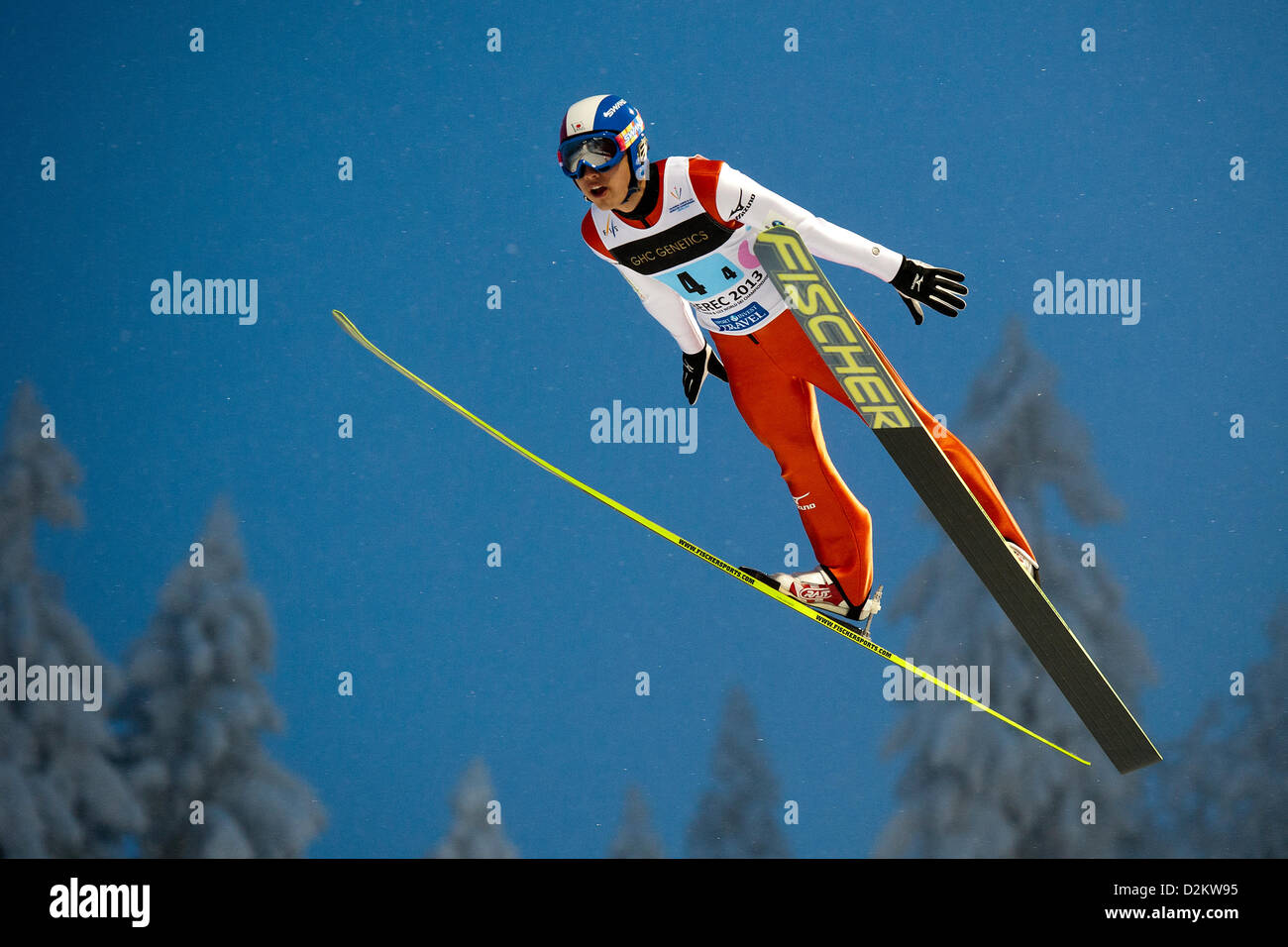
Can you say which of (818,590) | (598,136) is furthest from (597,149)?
(818,590)

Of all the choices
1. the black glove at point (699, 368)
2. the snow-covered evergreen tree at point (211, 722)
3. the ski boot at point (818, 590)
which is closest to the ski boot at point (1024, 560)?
the ski boot at point (818, 590)

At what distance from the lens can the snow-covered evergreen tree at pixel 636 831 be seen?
510 centimetres

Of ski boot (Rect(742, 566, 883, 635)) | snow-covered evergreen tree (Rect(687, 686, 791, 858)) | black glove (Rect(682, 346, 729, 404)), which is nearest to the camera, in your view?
ski boot (Rect(742, 566, 883, 635))

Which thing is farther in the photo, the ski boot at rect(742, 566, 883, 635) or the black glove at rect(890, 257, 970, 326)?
the ski boot at rect(742, 566, 883, 635)

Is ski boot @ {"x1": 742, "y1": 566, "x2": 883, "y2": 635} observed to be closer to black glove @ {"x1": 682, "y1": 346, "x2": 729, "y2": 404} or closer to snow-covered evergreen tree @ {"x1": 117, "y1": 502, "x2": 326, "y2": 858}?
black glove @ {"x1": 682, "y1": 346, "x2": 729, "y2": 404}

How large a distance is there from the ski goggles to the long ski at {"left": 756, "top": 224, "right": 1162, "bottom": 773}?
1.36 feet

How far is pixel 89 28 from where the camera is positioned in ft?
16.6

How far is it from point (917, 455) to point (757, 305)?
1.87ft

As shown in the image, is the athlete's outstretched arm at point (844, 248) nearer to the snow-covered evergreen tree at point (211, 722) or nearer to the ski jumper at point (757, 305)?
the ski jumper at point (757, 305)

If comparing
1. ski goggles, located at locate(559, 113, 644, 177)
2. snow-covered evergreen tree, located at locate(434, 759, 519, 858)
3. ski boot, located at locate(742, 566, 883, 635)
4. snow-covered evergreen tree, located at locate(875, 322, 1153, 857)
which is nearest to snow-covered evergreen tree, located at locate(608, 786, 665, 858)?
snow-covered evergreen tree, located at locate(434, 759, 519, 858)

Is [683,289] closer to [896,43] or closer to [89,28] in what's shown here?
[896,43]

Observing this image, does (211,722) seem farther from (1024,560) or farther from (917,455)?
(1024,560)

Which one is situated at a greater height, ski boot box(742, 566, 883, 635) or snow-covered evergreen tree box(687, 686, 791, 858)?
ski boot box(742, 566, 883, 635)

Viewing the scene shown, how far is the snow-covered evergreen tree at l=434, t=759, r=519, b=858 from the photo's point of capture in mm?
5070
